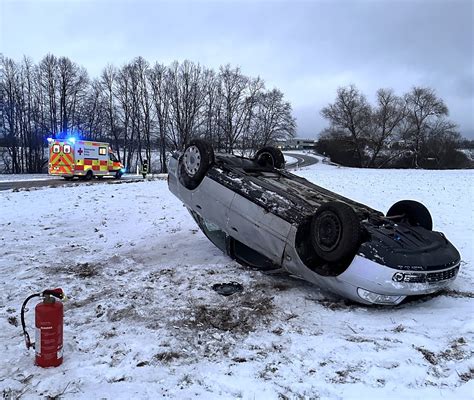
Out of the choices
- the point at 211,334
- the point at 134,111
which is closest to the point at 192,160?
the point at 211,334

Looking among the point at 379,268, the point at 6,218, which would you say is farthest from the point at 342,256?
the point at 6,218

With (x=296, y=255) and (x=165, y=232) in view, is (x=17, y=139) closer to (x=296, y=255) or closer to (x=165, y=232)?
(x=165, y=232)

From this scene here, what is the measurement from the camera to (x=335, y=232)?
376cm

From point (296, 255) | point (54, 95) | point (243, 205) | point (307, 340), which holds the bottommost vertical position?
point (307, 340)

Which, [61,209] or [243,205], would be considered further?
[61,209]

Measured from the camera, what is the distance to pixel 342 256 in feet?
12.1

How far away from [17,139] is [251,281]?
47.3m

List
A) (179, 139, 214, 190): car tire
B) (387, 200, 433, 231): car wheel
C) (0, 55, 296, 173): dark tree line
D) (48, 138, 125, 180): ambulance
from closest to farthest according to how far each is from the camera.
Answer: (387, 200, 433, 231): car wheel
(179, 139, 214, 190): car tire
(48, 138, 125, 180): ambulance
(0, 55, 296, 173): dark tree line

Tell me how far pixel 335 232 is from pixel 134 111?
50.1 metres

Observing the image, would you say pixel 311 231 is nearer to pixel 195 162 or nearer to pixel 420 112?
pixel 195 162

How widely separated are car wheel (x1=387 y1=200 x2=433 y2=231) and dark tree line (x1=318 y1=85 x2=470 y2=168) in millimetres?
50018

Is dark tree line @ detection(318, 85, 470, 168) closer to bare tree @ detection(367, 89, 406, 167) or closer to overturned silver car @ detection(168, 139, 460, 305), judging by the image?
bare tree @ detection(367, 89, 406, 167)

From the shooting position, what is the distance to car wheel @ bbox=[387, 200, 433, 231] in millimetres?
4719

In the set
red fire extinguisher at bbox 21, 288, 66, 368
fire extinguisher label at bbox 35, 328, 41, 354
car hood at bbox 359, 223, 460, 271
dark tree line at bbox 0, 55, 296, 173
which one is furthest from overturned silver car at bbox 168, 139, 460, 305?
dark tree line at bbox 0, 55, 296, 173
